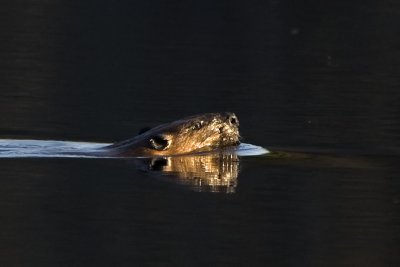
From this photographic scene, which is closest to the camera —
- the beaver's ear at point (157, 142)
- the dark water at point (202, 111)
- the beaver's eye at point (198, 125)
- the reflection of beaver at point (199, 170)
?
the dark water at point (202, 111)

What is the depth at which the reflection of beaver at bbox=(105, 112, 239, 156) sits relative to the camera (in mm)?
12352

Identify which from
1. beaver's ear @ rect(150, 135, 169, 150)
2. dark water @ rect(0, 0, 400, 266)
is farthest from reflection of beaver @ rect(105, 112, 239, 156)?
dark water @ rect(0, 0, 400, 266)

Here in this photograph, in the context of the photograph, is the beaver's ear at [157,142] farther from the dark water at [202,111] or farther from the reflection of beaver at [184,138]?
the dark water at [202,111]

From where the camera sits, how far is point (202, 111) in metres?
16.1

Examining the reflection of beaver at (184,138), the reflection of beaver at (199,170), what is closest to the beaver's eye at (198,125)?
the reflection of beaver at (184,138)

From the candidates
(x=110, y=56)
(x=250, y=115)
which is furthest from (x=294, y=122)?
(x=110, y=56)

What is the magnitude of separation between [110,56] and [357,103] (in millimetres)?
6173

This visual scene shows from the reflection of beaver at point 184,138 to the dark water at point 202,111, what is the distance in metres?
0.35

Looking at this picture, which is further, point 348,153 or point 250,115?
point 250,115

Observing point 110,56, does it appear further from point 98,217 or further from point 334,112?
point 98,217

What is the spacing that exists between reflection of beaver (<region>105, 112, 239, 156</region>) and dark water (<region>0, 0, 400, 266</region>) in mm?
347

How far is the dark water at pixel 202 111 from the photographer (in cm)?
923

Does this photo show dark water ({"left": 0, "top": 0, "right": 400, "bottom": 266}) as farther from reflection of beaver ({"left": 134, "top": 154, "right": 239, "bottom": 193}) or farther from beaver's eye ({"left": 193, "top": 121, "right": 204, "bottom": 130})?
beaver's eye ({"left": 193, "top": 121, "right": 204, "bottom": 130})

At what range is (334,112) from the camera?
16.3m
